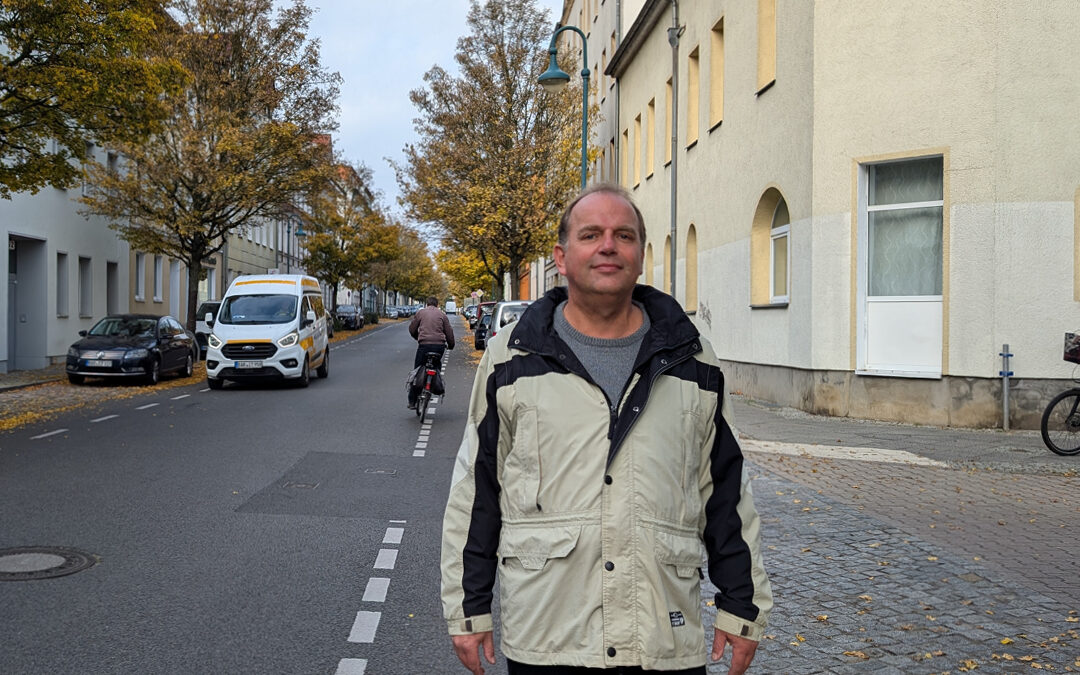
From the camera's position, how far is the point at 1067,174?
14.0 metres

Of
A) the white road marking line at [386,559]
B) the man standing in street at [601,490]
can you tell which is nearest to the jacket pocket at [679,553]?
the man standing in street at [601,490]

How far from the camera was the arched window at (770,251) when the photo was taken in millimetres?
18266

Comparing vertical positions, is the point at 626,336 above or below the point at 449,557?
above

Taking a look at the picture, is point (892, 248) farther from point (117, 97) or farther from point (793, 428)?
point (117, 97)

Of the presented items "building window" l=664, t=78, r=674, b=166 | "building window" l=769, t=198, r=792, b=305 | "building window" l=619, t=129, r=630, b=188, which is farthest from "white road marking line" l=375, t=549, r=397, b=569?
"building window" l=619, t=129, r=630, b=188

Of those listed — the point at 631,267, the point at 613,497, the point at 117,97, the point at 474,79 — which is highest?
the point at 474,79

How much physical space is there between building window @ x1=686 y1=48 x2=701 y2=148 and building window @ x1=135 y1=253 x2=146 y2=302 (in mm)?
20470

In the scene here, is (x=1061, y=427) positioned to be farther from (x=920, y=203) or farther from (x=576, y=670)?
(x=576, y=670)

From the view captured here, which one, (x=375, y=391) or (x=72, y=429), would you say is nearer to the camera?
(x=72, y=429)

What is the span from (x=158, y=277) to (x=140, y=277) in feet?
7.43

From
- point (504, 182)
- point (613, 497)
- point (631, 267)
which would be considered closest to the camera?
point (613, 497)

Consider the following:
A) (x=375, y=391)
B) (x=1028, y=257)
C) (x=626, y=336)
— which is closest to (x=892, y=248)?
(x=1028, y=257)

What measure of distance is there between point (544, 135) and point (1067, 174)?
24.9 meters

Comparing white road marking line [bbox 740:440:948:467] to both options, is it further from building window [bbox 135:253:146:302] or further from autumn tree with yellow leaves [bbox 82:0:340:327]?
building window [bbox 135:253:146:302]
